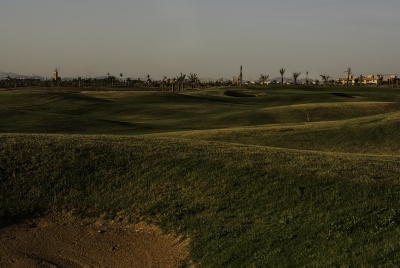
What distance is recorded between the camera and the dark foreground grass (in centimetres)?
1011

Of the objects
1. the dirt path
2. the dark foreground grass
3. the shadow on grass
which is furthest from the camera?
the shadow on grass

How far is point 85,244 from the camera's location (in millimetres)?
12281

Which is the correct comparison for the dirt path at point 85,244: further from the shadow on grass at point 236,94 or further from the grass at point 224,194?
the shadow on grass at point 236,94

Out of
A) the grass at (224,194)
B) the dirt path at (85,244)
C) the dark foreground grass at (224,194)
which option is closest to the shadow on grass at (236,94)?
→ the grass at (224,194)

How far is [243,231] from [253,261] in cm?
179

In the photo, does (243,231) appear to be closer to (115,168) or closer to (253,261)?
(253,261)

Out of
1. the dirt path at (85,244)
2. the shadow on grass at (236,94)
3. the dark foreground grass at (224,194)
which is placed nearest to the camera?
the dark foreground grass at (224,194)

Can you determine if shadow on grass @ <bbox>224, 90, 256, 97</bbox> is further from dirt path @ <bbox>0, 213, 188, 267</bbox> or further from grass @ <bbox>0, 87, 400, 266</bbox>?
dirt path @ <bbox>0, 213, 188, 267</bbox>

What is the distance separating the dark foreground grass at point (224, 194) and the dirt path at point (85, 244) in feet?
1.50

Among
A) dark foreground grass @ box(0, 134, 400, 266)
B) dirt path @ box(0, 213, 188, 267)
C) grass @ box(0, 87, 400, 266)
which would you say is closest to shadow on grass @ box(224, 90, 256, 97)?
grass @ box(0, 87, 400, 266)

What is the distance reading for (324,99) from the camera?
8138 cm

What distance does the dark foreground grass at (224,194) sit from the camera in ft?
33.2

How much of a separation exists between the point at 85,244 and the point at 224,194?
4.21 metres

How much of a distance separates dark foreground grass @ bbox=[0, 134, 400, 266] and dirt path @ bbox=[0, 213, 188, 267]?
0.46 metres
